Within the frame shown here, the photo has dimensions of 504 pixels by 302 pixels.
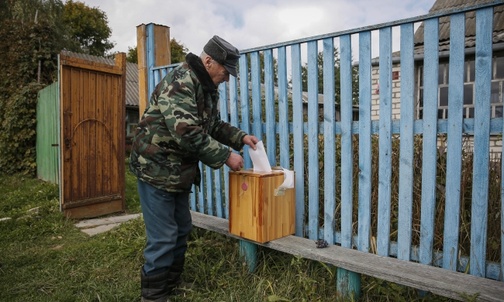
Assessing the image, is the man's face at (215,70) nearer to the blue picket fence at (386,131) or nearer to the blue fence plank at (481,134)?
the blue picket fence at (386,131)

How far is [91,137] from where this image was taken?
4.99 m

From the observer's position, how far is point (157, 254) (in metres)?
2.34

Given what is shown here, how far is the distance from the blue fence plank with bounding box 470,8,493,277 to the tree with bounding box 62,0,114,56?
3104 cm

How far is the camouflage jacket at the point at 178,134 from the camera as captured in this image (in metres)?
2.14

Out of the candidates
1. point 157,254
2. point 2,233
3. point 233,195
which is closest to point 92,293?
Result: point 157,254

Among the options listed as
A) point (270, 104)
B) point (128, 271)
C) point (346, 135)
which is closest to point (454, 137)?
point (346, 135)

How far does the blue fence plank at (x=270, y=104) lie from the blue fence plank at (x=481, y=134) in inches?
54.7

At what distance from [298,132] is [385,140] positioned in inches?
26.2

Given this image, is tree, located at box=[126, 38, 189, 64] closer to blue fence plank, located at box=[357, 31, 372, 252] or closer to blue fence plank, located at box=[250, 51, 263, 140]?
blue fence plank, located at box=[250, 51, 263, 140]

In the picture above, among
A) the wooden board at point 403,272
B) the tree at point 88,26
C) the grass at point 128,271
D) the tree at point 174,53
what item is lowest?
the grass at point 128,271

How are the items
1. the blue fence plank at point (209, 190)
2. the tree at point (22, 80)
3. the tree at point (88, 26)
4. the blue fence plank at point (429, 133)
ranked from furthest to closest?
the tree at point (88, 26)
the tree at point (22, 80)
the blue fence plank at point (209, 190)
the blue fence plank at point (429, 133)

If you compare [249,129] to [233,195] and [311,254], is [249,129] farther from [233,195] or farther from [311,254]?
[311,254]

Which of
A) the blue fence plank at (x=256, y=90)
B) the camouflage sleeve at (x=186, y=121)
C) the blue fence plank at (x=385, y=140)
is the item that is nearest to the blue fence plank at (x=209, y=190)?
the blue fence plank at (x=256, y=90)

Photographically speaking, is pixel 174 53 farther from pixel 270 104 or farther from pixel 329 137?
pixel 329 137
